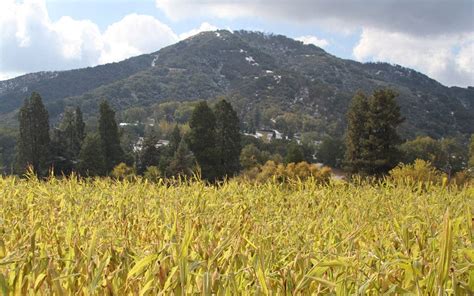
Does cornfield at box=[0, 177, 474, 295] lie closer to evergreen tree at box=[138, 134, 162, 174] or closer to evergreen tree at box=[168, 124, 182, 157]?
evergreen tree at box=[138, 134, 162, 174]

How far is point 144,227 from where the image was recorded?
3.00m

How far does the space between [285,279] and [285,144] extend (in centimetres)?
14383

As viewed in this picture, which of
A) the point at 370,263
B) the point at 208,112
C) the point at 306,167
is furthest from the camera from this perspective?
the point at 208,112

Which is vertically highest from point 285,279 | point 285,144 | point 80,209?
point 285,279

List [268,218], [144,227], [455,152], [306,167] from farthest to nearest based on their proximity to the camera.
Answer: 1. [455,152]
2. [306,167]
3. [268,218]
4. [144,227]

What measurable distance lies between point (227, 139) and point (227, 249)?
53.7 m

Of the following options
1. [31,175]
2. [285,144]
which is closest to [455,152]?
[285,144]

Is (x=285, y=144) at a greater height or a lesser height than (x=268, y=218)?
lesser

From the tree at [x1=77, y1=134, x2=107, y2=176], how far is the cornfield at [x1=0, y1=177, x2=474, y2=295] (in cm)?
5856

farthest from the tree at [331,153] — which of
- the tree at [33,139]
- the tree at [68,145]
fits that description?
the tree at [33,139]

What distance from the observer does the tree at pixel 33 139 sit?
6350 centimetres

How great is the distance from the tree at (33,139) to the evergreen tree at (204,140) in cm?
2419

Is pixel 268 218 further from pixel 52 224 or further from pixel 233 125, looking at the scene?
pixel 233 125

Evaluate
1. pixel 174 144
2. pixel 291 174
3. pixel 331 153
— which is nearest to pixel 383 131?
pixel 291 174
